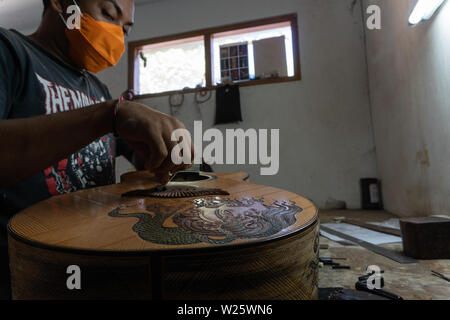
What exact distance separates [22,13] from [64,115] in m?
4.86

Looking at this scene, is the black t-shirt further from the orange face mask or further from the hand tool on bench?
the hand tool on bench

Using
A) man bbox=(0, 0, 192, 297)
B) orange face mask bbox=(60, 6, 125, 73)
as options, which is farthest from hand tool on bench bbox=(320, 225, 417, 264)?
orange face mask bbox=(60, 6, 125, 73)

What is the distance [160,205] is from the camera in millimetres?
649

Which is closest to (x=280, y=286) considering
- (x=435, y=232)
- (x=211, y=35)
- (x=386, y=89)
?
(x=435, y=232)

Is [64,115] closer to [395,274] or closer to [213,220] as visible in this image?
[213,220]

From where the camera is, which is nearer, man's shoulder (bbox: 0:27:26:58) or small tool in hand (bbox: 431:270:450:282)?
man's shoulder (bbox: 0:27:26:58)

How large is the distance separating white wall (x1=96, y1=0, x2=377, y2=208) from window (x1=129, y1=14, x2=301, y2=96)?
0.14 meters

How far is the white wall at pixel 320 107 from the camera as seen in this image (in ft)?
9.66

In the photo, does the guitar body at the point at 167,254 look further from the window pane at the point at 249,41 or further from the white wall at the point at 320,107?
the window pane at the point at 249,41

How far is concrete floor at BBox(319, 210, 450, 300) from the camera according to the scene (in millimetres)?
859

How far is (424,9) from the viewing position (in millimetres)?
1504

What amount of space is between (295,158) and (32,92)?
2.78 m
